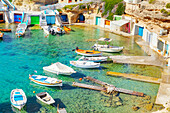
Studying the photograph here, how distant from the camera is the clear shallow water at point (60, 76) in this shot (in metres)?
24.3

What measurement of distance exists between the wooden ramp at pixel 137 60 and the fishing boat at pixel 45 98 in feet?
53.4

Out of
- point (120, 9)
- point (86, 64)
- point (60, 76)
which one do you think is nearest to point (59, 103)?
point (60, 76)

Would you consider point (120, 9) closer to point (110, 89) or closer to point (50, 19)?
point (50, 19)

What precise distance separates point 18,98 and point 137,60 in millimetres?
22227

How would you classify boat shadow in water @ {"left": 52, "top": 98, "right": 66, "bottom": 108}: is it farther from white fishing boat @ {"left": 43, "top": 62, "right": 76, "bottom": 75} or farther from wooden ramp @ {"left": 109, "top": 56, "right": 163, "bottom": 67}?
Result: wooden ramp @ {"left": 109, "top": 56, "right": 163, "bottom": 67}

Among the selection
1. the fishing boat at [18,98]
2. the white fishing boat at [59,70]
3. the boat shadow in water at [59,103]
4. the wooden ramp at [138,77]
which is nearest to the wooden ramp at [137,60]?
the wooden ramp at [138,77]

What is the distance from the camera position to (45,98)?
24.6 metres

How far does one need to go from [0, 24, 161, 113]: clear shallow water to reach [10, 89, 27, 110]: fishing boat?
0.74 metres

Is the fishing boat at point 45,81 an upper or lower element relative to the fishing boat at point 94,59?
lower

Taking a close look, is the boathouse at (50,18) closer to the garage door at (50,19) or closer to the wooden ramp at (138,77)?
the garage door at (50,19)

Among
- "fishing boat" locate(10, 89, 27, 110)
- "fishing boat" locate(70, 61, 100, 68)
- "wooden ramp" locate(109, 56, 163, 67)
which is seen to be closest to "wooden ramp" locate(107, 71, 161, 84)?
"fishing boat" locate(70, 61, 100, 68)

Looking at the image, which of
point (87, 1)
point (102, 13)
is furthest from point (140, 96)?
point (87, 1)

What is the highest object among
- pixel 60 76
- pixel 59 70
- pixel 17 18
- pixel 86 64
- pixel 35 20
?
pixel 17 18

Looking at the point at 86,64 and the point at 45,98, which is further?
the point at 86,64
